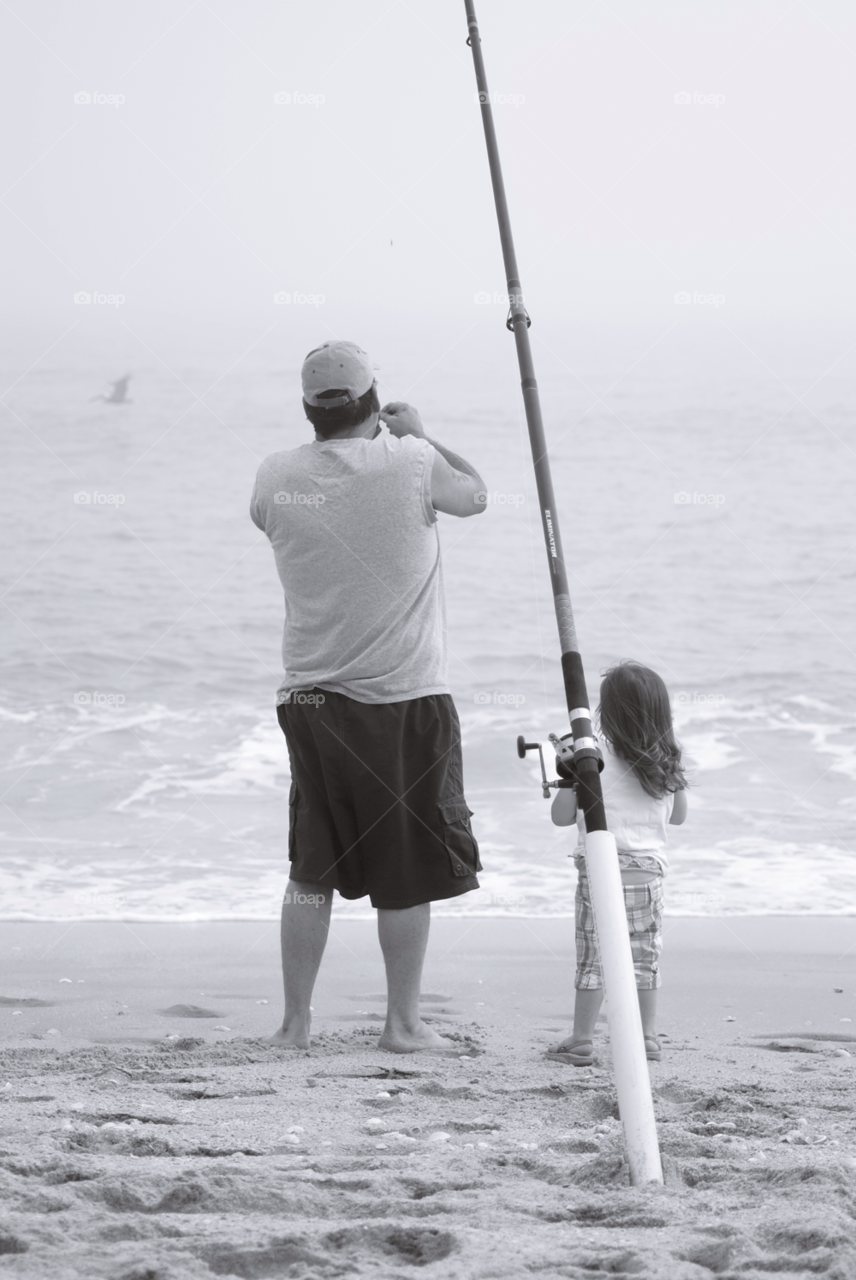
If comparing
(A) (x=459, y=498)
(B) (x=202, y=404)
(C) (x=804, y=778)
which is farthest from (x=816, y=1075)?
(B) (x=202, y=404)

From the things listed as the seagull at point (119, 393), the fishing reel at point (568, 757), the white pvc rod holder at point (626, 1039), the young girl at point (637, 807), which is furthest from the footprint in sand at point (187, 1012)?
the seagull at point (119, 393)

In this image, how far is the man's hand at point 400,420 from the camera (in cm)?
255

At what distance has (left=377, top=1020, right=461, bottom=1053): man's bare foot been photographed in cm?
247

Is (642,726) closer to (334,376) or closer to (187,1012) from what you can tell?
(334,376)

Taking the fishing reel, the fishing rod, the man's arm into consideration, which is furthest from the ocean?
the fishing reel

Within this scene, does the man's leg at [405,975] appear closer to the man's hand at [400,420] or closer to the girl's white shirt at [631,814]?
the girl's white shirt at [631,814]

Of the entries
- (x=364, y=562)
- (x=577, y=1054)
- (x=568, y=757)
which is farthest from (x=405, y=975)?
(x=568, y=757)

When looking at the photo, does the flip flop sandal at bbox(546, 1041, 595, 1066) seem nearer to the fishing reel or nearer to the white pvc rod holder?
the fishing reel

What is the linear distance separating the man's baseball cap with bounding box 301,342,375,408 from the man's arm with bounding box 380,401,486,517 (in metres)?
0.09

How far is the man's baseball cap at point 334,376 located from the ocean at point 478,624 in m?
1.76

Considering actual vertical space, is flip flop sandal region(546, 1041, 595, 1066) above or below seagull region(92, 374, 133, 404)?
below

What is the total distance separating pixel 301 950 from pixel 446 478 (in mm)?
1015

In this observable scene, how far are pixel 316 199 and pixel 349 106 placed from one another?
0.86 meters

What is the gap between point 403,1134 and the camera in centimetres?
182
